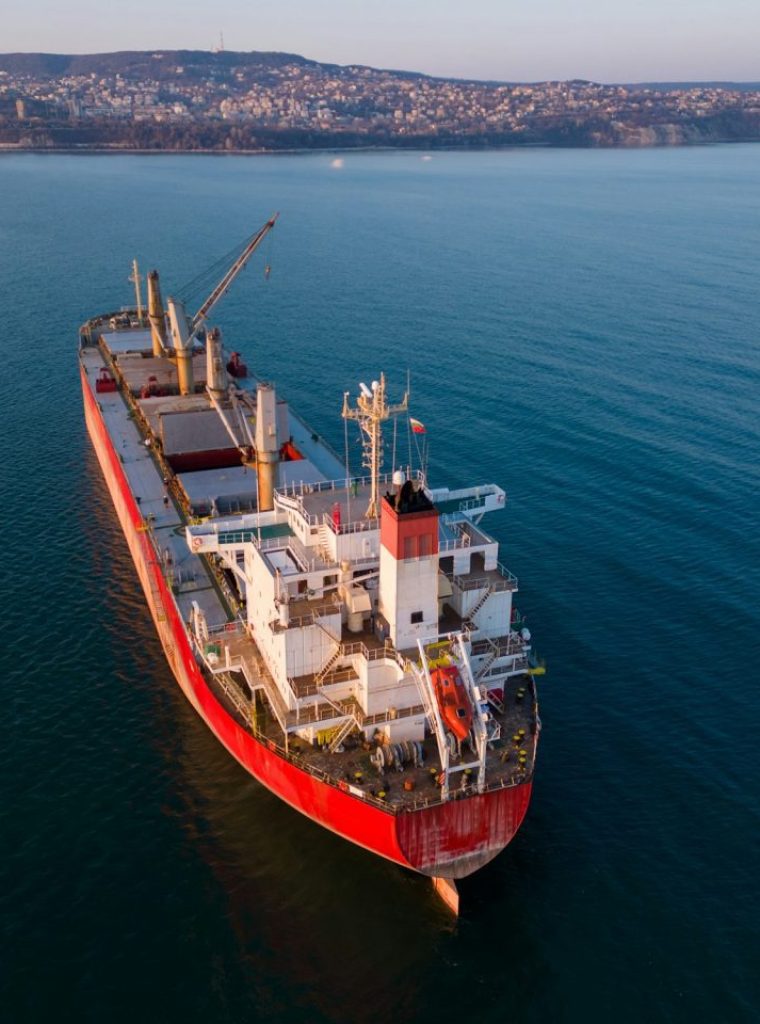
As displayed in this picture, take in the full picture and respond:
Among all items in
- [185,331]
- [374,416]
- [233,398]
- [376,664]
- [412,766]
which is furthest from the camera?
[185,331]

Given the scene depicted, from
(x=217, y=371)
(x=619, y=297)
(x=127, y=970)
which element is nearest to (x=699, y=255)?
(x=619, y=297)

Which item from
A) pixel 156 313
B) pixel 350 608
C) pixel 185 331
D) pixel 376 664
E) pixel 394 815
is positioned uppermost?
pixel 156 313

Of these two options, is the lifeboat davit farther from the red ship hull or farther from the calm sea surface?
the calm sea surface

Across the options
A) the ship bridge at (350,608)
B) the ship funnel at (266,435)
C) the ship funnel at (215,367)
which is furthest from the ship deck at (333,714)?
the ship funnel at (215,367)

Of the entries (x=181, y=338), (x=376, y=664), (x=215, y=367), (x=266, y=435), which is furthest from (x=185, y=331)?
(x=376, y=664)

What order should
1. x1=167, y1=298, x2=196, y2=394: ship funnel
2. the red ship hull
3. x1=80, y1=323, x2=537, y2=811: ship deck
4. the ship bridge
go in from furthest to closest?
x1=167, y1=298, x2=196, y2=394: ship funnel < the ship bridge < x1=80, y1=323, x2=537, y2=811: ship deck < the red ship hull

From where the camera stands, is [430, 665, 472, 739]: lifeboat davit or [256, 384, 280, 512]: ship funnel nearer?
[430, 665, 472, 739]: lifeboat davit

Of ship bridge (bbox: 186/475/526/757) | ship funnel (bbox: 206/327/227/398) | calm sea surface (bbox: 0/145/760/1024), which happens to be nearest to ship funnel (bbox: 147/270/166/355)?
calm sea surface (bbox: 0/145/760/1024)

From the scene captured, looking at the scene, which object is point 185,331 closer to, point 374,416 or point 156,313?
point 156,313
